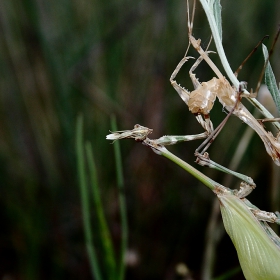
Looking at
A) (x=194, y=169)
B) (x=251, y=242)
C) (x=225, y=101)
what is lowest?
→ (x=251, y=242)

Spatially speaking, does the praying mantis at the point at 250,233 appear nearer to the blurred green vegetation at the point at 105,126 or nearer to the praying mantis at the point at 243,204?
the praying mantis at the point at 243,204

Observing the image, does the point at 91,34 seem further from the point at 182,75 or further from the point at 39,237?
the point at 39,237

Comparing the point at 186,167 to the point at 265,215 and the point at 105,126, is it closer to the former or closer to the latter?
the point at 265,215

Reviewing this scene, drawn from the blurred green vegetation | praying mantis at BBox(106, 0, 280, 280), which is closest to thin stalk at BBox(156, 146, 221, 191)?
praying mantis at BBox(106, 0, 280, 280)

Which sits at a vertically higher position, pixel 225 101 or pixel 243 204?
pixel 225 101

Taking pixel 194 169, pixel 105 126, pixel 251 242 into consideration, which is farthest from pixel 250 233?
pixel 105 126

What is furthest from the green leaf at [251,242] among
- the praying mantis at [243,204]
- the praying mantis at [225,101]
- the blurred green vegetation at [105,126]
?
the blurred green vegetation at [105,126]
